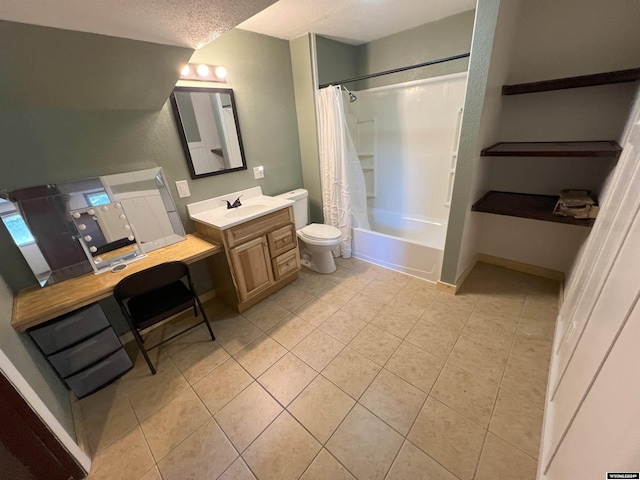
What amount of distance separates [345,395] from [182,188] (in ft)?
6.08

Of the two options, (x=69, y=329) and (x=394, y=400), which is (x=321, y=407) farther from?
(x=69, y=329)

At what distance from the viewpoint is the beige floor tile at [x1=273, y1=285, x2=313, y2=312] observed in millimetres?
2133

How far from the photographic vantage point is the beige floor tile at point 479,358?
1.45 metres

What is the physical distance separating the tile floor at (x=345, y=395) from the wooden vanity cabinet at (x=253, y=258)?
20 centimetres

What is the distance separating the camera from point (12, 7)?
83cm

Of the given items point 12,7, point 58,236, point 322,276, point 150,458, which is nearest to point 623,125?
point 322,276

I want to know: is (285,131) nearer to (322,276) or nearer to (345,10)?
(345,10)

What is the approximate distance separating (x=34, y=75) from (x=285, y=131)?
68.6 inches

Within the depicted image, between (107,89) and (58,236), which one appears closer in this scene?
(107,89)

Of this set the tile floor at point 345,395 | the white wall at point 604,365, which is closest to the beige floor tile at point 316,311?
the tile floor at point 345,395

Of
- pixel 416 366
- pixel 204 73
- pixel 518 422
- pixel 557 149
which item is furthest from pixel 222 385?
pixel 557 149

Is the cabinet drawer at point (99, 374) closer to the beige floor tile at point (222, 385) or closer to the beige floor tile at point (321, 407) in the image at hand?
the beige floor tile at point (222, 385)

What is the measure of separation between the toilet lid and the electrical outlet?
1.06m

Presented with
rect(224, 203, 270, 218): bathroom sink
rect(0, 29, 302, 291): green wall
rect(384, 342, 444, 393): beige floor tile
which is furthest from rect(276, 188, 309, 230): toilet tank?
rect(384, 342, 444, 393): beige floor tile
